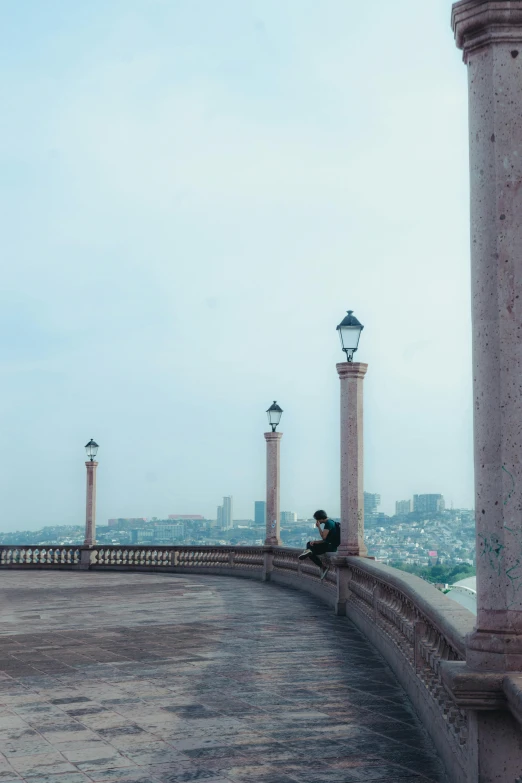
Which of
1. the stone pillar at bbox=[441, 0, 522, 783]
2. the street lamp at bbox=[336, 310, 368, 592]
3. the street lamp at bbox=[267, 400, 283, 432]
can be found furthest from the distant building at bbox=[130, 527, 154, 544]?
the stone pillar at bbox=[441, 0, 522, 783]

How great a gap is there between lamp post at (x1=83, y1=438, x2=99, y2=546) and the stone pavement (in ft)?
51.9

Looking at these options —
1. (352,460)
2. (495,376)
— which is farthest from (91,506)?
(495,376)

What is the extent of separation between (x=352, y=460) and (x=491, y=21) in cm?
954

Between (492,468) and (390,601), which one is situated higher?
(492,468)

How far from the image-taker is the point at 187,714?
281 inches

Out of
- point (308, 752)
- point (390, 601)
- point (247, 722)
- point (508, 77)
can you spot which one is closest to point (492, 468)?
point (508, 77)

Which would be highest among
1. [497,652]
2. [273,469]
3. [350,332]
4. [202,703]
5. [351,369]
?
[350,332]

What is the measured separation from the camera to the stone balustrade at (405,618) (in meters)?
5.47

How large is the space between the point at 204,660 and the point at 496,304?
636 centimetres

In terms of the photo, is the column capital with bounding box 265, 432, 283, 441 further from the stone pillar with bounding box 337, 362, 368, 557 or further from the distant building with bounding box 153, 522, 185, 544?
the distant building with bounding box 153, 522, 185, 544

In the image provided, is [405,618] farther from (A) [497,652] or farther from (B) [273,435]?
(B) [273,435]

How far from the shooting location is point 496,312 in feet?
15.1

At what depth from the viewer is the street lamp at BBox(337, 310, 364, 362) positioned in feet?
42.3

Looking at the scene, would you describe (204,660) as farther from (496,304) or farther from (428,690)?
(496,304)
